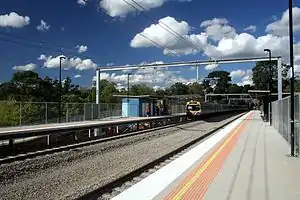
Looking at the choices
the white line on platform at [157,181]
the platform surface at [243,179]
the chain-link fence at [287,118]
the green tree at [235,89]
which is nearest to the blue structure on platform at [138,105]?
the chain-link fence at [287,118]

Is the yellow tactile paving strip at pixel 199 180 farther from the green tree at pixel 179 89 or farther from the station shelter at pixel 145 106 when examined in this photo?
the green tree at pixel 179 89

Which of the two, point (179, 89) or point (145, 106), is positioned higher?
Result: point (179, 89)

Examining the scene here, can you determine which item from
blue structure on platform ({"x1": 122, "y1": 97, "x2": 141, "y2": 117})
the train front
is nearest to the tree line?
blue structure on platform ({"x1": 122, "y1": 97, "x2": 141, "y2": 117})

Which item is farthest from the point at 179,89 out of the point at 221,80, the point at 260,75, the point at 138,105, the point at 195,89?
the point at 138,105

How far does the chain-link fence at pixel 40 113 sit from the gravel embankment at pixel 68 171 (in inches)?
935

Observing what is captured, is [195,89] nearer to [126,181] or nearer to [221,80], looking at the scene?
[221,80]

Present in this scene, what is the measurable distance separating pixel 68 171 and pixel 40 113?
32.7 m

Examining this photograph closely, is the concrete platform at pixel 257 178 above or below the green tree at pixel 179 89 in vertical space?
below

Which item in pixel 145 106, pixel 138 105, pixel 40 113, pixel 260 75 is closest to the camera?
pixel 40 113

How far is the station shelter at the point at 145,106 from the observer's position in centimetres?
6425

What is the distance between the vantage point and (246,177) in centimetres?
1049

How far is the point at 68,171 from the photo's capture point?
11422 mm

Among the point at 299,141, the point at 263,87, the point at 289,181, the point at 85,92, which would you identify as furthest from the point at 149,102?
the point at 263,87

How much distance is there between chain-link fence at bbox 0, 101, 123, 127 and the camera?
38656mm
